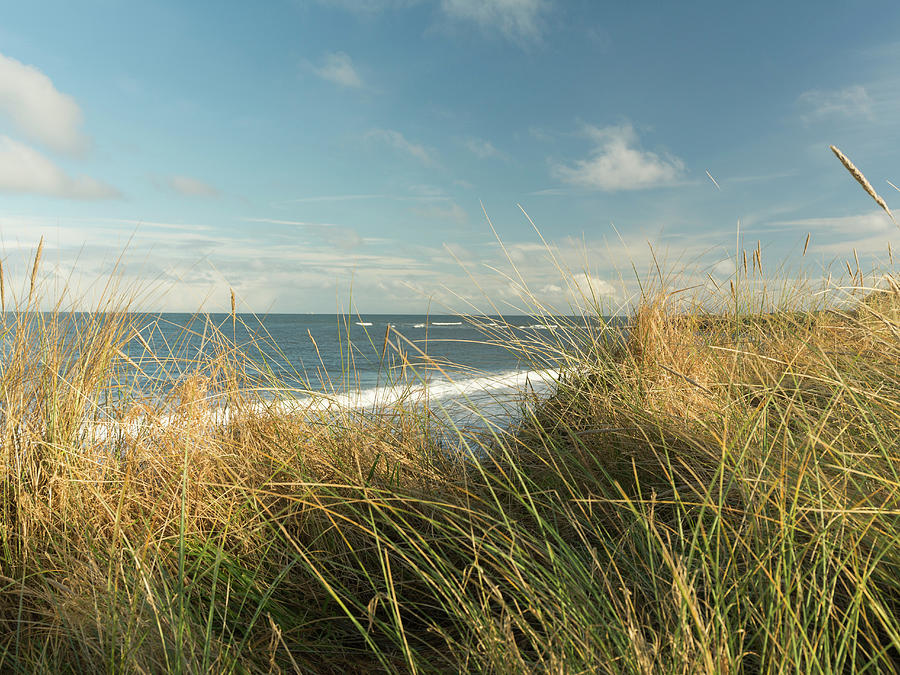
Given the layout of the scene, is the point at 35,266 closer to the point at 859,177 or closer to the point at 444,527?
the point at 444,527

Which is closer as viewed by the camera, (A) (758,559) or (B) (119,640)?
(A) (758,559)

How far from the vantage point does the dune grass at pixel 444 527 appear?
1.02 metres

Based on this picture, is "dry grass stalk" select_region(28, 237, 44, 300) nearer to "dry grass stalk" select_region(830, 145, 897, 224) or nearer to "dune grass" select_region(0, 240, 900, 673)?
"dune grass" select_region(0, 240, 900, 673)

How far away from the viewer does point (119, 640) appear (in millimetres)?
1237

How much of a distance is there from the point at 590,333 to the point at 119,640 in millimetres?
2304

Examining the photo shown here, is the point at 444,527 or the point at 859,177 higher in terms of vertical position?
the point at 859,177

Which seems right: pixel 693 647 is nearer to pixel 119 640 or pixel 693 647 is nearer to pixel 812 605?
pixel 812 605

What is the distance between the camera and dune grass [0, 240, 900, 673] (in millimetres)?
1024

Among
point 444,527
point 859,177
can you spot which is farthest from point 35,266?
point 859,177

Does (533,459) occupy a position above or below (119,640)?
above

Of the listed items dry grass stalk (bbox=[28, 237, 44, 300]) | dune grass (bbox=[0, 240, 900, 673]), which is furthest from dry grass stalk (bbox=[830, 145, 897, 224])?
dry grass stalk (bbox=[28, 237, 44, 300])

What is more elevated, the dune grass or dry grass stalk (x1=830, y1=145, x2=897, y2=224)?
dry grass stalk (x1=830, y1=145, x2=897, y2=224)

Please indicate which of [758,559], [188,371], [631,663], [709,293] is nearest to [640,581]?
[758,559]

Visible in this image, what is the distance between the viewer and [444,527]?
1401mm
